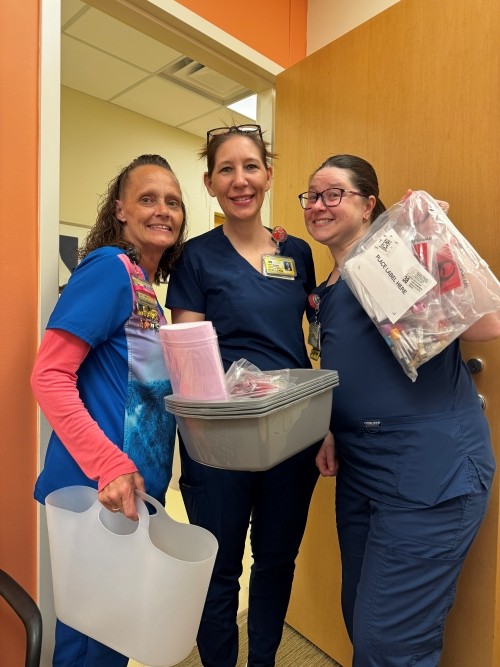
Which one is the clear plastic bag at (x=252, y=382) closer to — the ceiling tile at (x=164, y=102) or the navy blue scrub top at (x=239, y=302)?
the navy blue scrub top at (x=239, y=302)

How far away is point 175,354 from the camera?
0.89m

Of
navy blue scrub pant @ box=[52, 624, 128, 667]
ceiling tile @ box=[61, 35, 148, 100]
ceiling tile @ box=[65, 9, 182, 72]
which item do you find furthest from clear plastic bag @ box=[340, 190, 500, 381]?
ceiling tile @ box=[61, 35, 148, 100]

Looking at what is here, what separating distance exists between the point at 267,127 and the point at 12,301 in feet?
4.14

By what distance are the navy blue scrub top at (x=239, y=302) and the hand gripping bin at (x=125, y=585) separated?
1.57 feet

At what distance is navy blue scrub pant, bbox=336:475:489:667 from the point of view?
94 centimetres

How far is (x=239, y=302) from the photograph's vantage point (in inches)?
46.8

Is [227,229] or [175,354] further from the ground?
[227,229]

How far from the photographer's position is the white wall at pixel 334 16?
5.62 ft

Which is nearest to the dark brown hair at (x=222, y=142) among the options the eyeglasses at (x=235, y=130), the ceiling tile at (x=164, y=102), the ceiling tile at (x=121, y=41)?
the eyeglasses at (x=235, y=130)

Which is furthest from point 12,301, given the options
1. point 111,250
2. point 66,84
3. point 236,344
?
point 66,84

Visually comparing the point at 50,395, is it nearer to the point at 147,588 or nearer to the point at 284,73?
the point at 147,588

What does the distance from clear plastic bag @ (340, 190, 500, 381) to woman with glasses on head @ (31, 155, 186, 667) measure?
49cm

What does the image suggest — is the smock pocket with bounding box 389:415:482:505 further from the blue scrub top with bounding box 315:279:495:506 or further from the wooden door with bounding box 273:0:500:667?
the wooden door with bounding box 273:0:500:667

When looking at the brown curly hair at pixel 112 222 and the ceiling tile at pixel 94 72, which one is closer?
the brown curly hair at pixel 112 222
